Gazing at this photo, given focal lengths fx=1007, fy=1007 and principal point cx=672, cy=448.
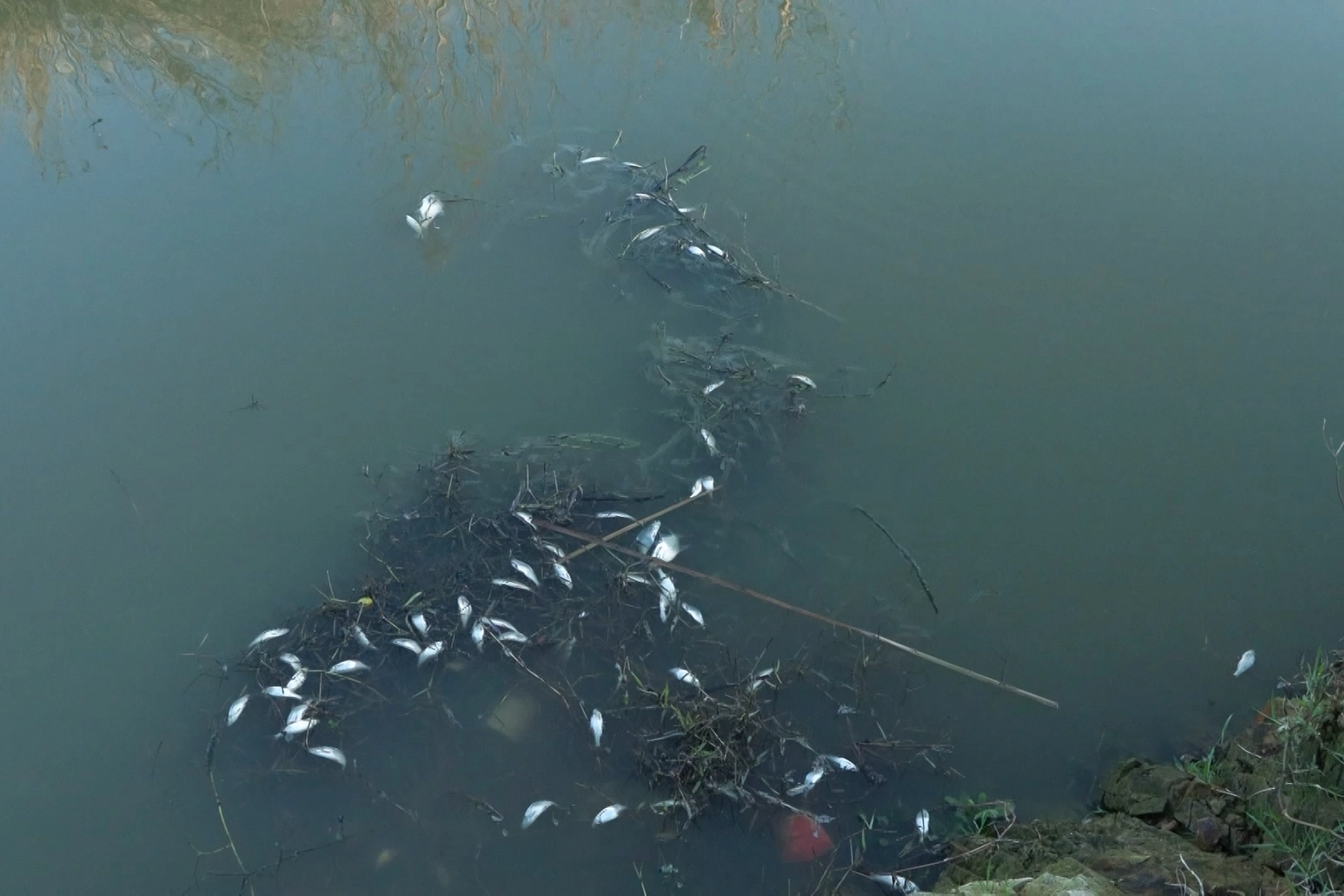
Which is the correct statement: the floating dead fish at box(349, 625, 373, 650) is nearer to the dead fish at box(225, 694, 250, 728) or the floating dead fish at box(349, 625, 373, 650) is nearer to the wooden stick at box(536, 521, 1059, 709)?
the dead fish at box(225, 694, 250, 728)

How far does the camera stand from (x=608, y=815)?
280 centimetres

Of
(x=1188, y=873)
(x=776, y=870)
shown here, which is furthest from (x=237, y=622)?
(x=1188, y=873)

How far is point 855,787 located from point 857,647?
46cm

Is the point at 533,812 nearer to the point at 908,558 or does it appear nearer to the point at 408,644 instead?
the point at 408,644

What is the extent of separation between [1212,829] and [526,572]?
2.06 m

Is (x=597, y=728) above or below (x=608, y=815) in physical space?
above

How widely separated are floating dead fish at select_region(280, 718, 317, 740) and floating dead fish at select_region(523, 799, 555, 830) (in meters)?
0.69

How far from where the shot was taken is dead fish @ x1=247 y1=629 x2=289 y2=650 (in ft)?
10.3

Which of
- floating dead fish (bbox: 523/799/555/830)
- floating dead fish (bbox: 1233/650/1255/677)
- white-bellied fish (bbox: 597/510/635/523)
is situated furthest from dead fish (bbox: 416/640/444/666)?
floating dead fish (bbox: 1233/650/1255/677)

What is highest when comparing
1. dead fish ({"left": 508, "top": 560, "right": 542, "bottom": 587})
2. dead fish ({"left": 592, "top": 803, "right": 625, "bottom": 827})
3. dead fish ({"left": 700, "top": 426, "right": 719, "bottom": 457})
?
dead fish ({"left": 700, "top": 426, "right": 719, "bottom": 457})

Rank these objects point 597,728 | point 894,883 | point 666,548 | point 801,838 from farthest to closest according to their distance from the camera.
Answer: point 666,548 < point 597,728 < point 801,838 < point 894,883

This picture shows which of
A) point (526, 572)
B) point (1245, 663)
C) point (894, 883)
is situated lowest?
point (894, 883)

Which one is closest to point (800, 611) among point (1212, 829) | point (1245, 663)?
point (1212, 829)

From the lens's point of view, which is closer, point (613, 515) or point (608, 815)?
point (608, 815)
